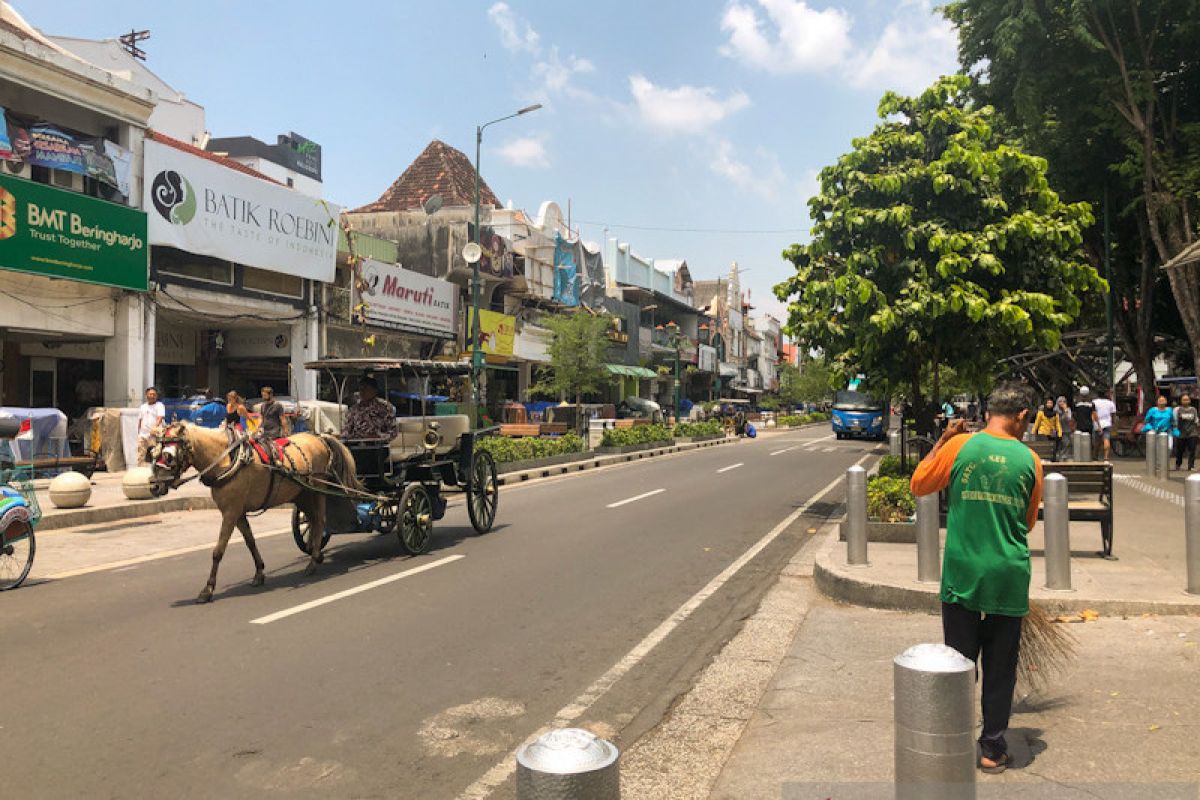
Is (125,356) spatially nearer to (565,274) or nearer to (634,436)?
(634,436)

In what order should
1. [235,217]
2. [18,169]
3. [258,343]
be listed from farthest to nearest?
[258,343], [235,217], [18,169]

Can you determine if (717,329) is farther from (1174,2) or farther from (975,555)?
(975,555)

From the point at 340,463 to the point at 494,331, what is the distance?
2624 cm

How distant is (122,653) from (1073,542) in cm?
956

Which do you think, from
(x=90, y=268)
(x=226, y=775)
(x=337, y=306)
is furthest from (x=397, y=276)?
(x=226, y=775)

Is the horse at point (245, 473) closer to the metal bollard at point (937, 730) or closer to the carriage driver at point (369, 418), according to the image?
the carriage driver at point (369, 418)

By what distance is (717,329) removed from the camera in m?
75.9

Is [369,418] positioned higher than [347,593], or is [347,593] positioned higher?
[369,418]

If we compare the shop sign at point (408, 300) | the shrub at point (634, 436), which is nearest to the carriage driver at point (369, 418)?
the shrub at point (634, 436)

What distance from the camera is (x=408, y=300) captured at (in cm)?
3050

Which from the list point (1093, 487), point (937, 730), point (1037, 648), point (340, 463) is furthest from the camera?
point (1093, 487)

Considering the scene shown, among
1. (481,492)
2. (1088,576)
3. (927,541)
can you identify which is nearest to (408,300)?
(481,492)

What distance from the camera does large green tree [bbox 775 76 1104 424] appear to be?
1109 cm

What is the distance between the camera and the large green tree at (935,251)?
11094 millimetres
